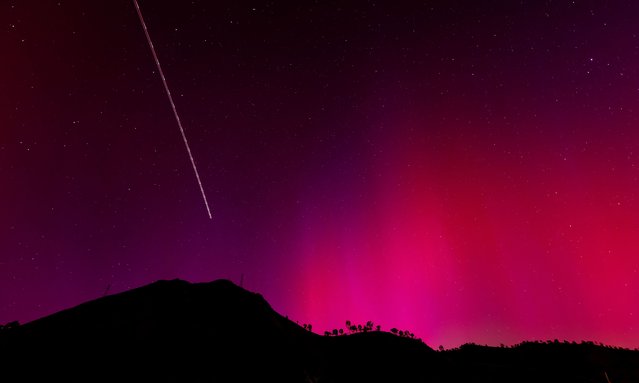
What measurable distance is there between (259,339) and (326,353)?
8.40 metres

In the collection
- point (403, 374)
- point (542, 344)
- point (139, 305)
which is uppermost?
point (542, 344)

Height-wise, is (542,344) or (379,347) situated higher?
(542,344)

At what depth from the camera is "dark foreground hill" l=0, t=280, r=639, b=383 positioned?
1767 cm

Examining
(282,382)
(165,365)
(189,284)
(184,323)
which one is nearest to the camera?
(165,365)

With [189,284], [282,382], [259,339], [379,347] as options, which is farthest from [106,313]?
[379,347]

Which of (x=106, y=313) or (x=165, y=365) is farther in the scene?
(x=106, y=313)

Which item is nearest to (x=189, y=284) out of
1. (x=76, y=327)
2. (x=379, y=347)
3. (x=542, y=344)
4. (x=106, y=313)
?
(x=106, y=313)

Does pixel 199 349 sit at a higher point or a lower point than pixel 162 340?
lower

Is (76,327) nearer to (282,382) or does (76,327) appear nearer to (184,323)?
(184,323)

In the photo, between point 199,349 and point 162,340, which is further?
point 162,340

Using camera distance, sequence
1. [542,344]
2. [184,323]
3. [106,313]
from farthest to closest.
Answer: [542,344] < [106,313] < [184,323]

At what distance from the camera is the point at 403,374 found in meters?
26.8

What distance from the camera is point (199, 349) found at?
62.7 ft

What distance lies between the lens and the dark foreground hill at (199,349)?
696 inches
